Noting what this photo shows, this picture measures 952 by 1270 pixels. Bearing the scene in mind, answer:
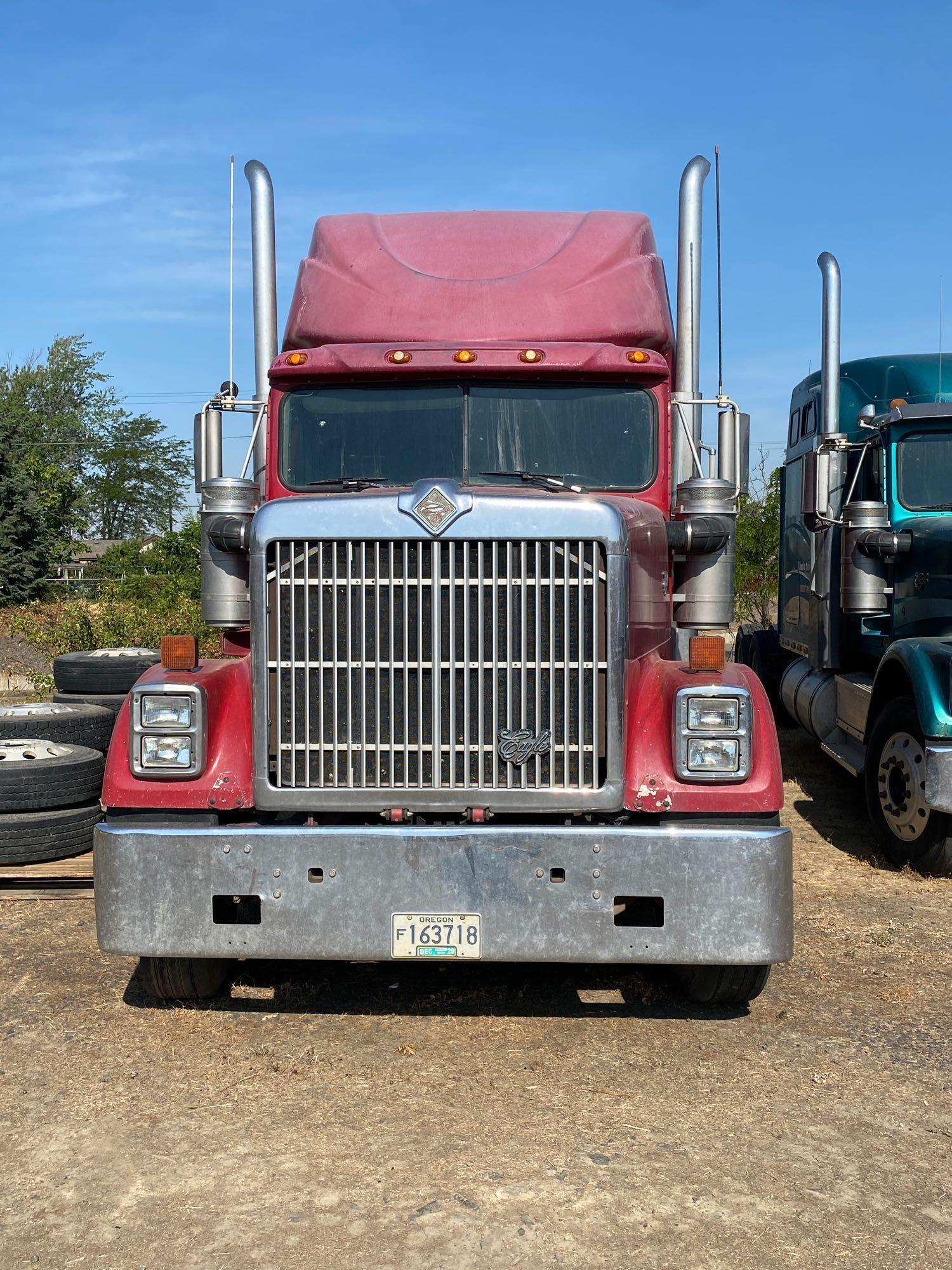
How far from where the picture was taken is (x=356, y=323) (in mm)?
6086

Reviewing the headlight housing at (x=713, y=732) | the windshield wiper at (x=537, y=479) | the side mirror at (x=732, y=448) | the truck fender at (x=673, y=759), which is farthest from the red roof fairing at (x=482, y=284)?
the headlight housing at (x=713, y=732)

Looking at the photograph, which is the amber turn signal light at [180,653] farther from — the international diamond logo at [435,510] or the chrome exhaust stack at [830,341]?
the chrome exhaust stack at [830,341]

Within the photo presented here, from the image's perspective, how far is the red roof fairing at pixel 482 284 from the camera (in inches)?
238

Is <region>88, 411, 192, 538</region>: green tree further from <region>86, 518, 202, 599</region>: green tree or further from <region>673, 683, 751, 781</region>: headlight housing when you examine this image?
<region>673, 683, 751, 781</region>: headlight housing

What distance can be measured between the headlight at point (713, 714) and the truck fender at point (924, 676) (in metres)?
3.00

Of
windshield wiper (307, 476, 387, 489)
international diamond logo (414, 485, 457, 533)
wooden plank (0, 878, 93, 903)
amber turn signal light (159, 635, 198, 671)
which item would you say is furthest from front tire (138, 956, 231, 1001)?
windshield wiper (307, 476, 387, 489)

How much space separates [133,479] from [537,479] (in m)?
61.5

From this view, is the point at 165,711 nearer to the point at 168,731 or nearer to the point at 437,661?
the point at 168,731

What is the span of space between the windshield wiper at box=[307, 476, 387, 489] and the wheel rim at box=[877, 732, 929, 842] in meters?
3.65

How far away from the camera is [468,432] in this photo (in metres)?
5.64

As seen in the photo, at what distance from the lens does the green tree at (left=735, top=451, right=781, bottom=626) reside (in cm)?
1906

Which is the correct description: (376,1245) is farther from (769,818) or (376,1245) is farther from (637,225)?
(637,225)

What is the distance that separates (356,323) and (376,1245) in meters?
4.19

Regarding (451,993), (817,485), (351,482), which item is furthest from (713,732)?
(817,485)
